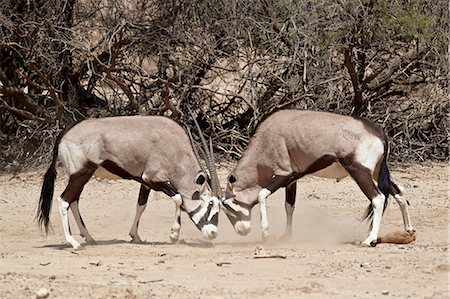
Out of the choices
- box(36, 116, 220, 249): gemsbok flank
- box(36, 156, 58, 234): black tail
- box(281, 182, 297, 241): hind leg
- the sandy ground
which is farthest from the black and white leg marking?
box(281, 182, 297, 241): hind leg

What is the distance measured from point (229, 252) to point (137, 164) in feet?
5.45

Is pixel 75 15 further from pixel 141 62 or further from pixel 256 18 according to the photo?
pixel 256 18

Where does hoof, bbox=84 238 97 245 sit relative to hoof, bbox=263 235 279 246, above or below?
below

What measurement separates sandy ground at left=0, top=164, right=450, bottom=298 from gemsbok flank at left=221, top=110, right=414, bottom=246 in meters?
0.45

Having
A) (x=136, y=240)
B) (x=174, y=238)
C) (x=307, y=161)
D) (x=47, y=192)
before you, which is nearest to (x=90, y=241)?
(x=136, y=240)

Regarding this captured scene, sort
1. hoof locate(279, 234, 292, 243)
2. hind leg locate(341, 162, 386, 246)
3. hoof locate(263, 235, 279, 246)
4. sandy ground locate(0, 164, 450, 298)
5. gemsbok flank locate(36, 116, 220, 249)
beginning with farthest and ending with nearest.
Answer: hoof locate(279, 234, 292, 243)
hoof locate(263, 235, 279, 246)
gemsbok flank locate(36, 116, 220, 249)
hind leg locate(341, 162, 386, 246)
sandy ground locate(0, 164, 450, 298)

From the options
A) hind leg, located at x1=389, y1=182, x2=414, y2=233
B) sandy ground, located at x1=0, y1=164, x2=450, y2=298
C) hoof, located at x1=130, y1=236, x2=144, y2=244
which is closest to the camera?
sandy ground, located at x1=0, y1=164, x2=450, y2=298

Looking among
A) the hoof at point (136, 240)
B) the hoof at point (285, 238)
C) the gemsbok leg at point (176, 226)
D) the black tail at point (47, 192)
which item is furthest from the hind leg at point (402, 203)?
the black tail at point (47, 192)

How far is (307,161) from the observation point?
11352 millimetres

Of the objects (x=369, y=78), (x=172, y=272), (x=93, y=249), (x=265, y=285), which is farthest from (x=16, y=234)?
(x=369, y=78)

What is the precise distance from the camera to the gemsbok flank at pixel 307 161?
36.6ft

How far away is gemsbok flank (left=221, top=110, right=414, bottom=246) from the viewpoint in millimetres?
11164

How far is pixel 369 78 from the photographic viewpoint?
17.1 m

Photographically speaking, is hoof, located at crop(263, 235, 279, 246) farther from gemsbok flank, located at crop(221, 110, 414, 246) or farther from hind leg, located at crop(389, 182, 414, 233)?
hind leg, located at crop(389, 182, 414, 233)
